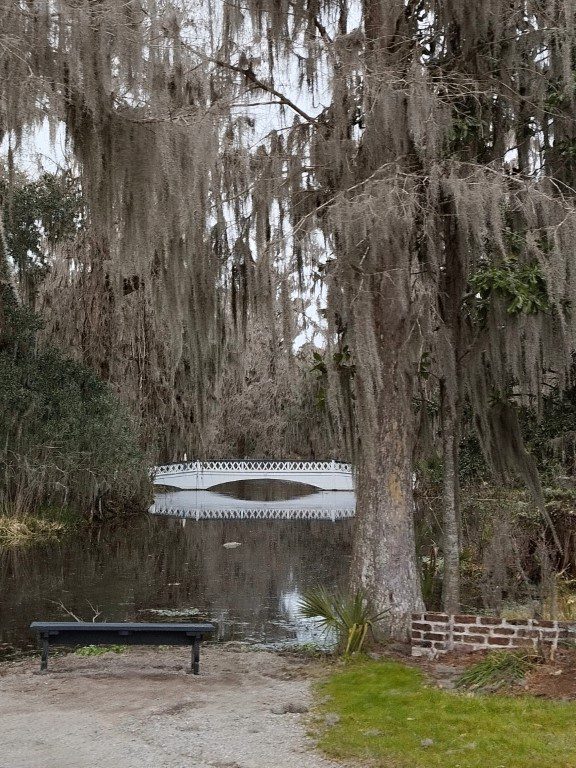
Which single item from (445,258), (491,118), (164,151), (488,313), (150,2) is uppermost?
(150,2)

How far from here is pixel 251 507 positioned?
30234 mm

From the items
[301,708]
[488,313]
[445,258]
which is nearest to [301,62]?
[445,258]

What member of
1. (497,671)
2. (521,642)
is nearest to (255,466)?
(521,642)

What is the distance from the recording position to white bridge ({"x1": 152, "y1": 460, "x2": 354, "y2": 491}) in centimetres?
3331

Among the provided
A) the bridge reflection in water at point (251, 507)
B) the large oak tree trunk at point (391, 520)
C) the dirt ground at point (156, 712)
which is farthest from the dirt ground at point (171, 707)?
the bridge reflection in water at point (251, 507)

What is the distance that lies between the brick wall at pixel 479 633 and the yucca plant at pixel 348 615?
0.45 metres

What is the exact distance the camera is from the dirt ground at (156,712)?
418cm

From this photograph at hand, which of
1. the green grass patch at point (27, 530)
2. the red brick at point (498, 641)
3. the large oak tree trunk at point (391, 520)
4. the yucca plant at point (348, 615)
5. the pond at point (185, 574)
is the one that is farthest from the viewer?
the green grass patch at point (27, 530)

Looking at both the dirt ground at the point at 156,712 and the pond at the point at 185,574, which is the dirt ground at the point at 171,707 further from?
the pond at the point at 185,574

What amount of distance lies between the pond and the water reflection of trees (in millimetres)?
14

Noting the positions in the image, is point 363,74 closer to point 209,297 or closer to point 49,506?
point 209,297

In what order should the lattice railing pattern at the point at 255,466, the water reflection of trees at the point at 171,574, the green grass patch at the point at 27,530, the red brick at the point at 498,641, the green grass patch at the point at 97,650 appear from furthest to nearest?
the lattice railing pattern at the point at 255,466 < the green grass patch at the point at 27,530 < the water reflection of trees at the point at 171,574 < the green grass patch at the point at 97,650 < the red brick at the point at 498,641

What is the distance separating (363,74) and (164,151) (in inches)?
64.5

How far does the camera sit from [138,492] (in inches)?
846
